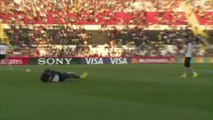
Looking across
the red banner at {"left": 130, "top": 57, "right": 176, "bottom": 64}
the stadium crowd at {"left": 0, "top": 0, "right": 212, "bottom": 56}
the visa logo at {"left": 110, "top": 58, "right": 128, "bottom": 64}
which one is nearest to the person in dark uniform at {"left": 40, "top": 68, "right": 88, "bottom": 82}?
the visa logo at {"left": 110, "top": 58, "right": 128, "bottom": 64}

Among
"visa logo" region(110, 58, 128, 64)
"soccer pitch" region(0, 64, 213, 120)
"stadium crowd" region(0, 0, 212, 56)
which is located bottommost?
"soccer pitch" region(0, 64, 213, 120)

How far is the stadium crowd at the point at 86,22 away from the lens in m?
43.0

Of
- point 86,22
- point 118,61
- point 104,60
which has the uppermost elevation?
point 86,22

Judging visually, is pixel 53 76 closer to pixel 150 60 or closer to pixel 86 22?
pixel 150 60

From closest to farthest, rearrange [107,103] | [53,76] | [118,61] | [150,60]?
[107,103] → [53,76] → [118,61] → [150,60]

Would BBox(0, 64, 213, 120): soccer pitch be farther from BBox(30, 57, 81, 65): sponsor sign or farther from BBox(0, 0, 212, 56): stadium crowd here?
BBox(0, 0, 212, 56): stadium crowd

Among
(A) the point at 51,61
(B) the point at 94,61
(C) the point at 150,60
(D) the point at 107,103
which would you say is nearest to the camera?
(D) the point at 107,103

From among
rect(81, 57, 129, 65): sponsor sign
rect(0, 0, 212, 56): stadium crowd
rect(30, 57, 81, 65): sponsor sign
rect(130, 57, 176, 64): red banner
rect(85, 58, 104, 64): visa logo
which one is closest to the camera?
rect(30, 57, 81, 65): sponsor sign

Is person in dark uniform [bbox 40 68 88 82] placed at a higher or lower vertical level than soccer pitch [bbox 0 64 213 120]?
higher

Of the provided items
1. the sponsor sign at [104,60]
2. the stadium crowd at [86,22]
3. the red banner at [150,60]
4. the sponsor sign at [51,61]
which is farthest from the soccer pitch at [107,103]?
the stadium crowd at [86,22]

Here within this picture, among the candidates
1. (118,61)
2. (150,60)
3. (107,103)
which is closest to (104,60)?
(118,61)

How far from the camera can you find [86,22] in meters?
47.8

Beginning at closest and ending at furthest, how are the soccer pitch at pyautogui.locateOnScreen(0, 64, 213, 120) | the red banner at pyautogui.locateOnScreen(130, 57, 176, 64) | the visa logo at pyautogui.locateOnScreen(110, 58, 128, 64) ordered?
the soccer pitch at pyautogui.locateOnScreen(0, 64, 213, 120)
the visa logo at pyautogui.locateOnScreen(110, 58, 128, 64)
the red banner at pyautogui.locateOnScreen(130, 57, 176, 64)

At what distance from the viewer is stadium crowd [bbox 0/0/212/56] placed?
43.0 m
